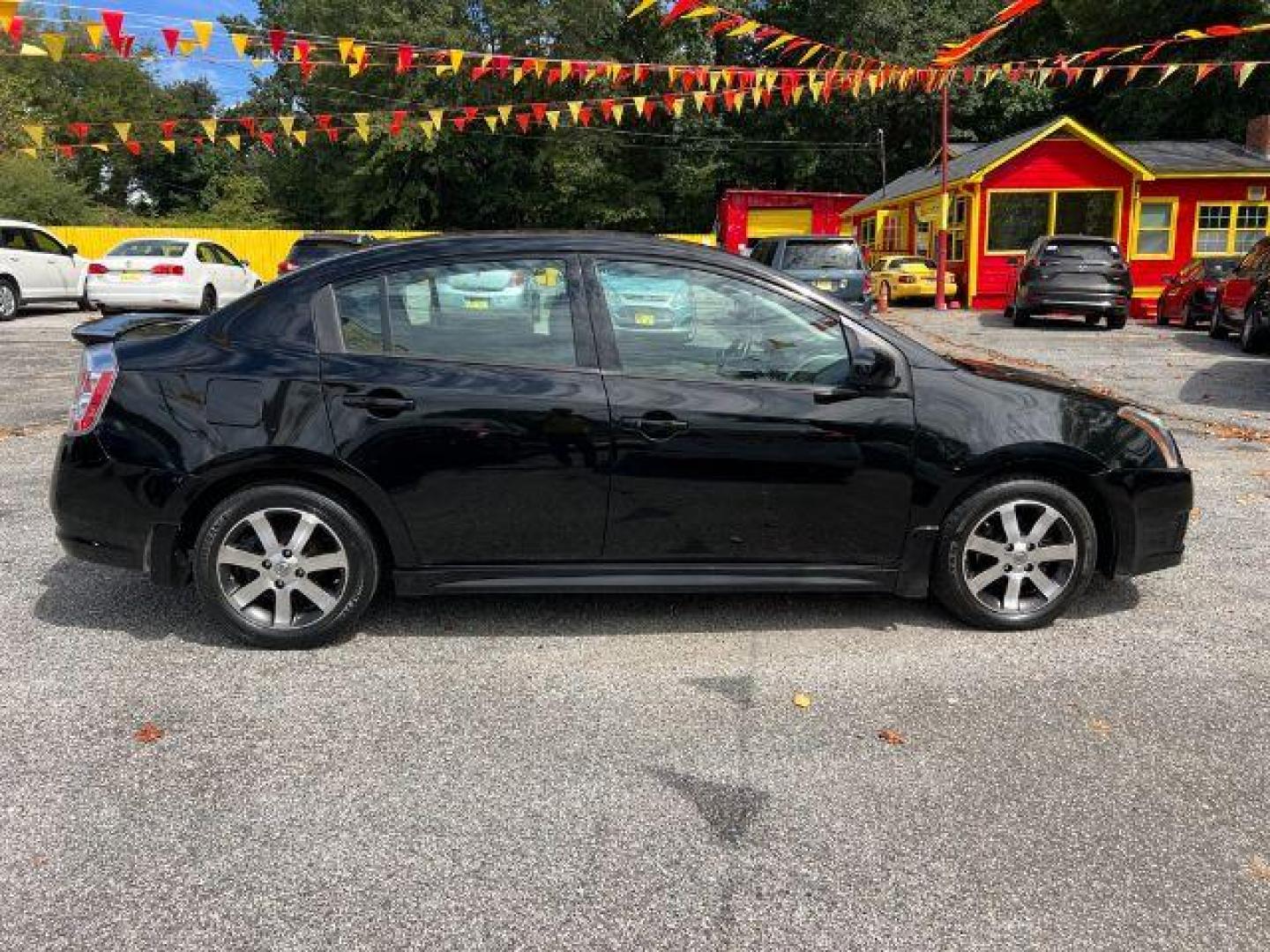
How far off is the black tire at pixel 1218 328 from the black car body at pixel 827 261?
239 inches

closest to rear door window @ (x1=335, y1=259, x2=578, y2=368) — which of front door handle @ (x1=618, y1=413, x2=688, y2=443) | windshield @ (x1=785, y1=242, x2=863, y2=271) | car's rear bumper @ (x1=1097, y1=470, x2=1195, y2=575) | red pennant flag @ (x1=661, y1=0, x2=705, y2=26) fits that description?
front door handle @ (x1=618, y1=413, x2=688, y2=443)

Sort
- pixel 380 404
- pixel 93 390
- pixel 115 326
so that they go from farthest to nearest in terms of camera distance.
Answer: pixel 115 326
pixel 93 390
pixel 380 404

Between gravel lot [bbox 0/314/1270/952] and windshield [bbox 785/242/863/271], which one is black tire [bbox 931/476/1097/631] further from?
windshield [bbox 785/242/863/271]

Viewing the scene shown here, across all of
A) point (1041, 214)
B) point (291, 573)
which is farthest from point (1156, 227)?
point (291, 573)

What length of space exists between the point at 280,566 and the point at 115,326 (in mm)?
1449

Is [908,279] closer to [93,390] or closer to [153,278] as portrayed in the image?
[153,278]

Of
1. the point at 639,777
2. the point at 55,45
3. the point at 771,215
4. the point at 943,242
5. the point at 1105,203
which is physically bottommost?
the point at 639,777

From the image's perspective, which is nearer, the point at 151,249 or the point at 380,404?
the point at 380,404

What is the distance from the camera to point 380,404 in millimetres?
3908

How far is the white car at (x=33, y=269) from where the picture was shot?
19.0 meters

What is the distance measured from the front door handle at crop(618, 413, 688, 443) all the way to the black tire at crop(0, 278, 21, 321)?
748 inches

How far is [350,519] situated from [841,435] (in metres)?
1.91

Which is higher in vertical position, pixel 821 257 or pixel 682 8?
pixel 682 8

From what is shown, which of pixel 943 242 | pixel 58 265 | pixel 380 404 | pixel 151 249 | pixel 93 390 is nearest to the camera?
pixel 380 404
